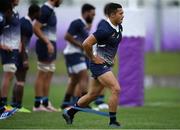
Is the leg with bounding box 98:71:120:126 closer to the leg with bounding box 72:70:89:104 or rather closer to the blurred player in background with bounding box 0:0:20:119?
the blurred player in background with bounding box 0:0:20:119

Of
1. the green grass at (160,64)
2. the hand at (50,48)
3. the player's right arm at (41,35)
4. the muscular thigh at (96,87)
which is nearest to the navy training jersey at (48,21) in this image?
the player's right arm at (41,35)

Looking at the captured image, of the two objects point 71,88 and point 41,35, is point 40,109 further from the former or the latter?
point 41,35

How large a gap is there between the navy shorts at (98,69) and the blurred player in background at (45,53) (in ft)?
12.1

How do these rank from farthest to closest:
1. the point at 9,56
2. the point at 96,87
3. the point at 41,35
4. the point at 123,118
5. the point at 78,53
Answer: the point at 78,53
the point at 41,35
the point at 9,56
the point at 123,118
the point at 96,87

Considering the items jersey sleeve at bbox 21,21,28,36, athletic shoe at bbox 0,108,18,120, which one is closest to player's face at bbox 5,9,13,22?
jersey sleeve at bbox 21,21,28,36

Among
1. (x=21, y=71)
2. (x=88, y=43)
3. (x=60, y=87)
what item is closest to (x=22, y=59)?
(x=21, y=71)

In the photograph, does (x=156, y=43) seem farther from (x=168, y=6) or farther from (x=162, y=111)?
(x=162, y=111)

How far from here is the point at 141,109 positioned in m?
20.8

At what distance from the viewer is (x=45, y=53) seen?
2016 cm

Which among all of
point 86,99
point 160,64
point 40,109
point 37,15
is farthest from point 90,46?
point 160,64

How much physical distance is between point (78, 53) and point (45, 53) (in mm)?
1356

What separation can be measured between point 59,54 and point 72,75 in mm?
16773

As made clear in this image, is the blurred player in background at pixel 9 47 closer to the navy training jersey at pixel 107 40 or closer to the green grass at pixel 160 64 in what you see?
the navy training jersey at pixel 107 40

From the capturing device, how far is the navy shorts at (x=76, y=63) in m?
21.2
